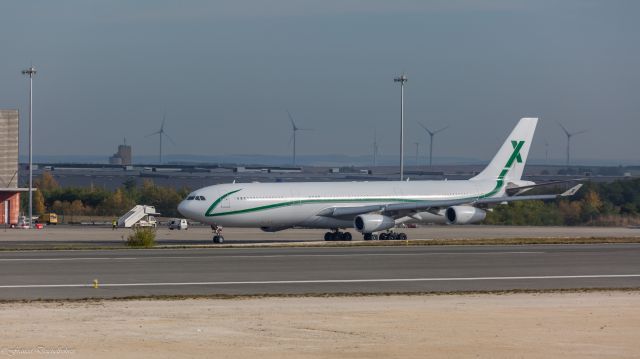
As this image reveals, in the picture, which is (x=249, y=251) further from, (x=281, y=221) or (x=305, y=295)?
(x=305, y=295)

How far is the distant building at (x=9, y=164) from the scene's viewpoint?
97000 millimetres

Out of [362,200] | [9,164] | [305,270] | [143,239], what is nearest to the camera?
[305,270]

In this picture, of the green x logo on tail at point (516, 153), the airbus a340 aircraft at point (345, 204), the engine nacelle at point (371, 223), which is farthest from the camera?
the green x logo on tail at point (516, 153)

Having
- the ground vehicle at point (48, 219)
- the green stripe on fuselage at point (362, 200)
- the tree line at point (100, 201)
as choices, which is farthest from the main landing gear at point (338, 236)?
the tree line at point (100, 201)

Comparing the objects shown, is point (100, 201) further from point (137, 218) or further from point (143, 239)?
point (143, 239)

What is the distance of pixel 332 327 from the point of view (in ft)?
82.2

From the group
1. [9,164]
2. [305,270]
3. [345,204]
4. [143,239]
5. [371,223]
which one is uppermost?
[9,164]

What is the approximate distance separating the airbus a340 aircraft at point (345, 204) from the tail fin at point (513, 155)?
2.44 ft

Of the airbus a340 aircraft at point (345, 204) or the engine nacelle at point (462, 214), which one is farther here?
the engine nacelle at point (462, 214)

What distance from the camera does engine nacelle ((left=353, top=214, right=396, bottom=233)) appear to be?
6644cm

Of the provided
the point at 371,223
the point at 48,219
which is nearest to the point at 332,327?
the point at 371,223

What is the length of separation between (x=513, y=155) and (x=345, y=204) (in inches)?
583

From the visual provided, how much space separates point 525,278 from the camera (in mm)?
37969

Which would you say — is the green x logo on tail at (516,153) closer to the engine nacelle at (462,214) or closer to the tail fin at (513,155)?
the tail fin at (513,155)
